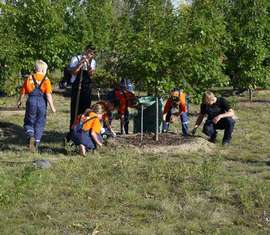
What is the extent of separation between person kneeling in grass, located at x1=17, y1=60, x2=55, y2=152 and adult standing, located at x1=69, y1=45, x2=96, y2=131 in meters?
0.72

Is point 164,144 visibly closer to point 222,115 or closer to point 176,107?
point 222,115

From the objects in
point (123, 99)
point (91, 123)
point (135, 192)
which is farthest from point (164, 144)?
point (135, 192)

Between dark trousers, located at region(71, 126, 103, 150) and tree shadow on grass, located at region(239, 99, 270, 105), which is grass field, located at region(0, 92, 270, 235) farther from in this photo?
tree shadow on grass, located at region(239, 99, 270, 105)

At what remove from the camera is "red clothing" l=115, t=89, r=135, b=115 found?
1173 cm

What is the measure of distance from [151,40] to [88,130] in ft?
6.39

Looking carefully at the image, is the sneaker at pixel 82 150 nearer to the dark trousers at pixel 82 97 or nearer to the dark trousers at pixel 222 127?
the dark trousers at pixel 82 97

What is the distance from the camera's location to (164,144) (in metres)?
10.4

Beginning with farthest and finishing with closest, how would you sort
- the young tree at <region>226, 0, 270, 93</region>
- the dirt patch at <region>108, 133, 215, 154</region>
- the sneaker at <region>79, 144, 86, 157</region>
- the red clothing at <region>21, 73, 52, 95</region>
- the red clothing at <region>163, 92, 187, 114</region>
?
the young tree at <region>226, 0, 270, 93</region>
the red clothing at <region>163, 92, 187, 114</region>
the dirt patch at <region>108, 133, 215, 154</region>
the red clothing at <region>21, 73, 52, 95</region>
the sneaker at <region>79, 144, 86, 157</region>

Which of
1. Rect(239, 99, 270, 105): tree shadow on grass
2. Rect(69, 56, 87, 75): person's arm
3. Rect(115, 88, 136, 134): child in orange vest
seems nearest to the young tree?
Rect(239, 99, 270, 105): tree shadow on grass

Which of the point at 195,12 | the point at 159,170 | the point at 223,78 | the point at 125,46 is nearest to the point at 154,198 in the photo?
the point at 159,170

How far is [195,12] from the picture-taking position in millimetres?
11023

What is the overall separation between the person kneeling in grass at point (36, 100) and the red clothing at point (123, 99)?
205 centimetres

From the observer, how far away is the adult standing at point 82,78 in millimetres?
10500

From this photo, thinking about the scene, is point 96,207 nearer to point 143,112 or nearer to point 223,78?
point 143,112
